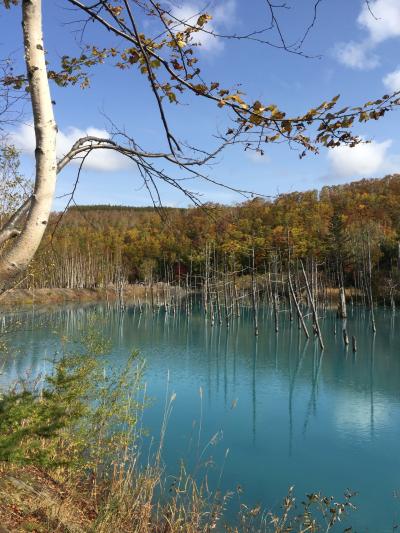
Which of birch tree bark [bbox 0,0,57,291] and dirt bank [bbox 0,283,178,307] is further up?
birch tree bark [bbox 0,0,57,291]

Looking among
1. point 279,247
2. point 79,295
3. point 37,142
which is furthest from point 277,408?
point 79,295

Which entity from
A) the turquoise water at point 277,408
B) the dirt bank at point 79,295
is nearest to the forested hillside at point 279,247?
the dirt bank at point 79,295

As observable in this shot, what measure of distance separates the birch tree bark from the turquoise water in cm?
437

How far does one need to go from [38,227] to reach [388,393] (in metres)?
14.4

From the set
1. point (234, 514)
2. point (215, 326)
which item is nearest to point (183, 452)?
point (234, 514)

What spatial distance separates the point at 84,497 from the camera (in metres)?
5.53

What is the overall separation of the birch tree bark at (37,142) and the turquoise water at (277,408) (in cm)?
437

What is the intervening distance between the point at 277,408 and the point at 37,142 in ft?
38.8

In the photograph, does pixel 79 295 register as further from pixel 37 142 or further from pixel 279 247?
pixel 37 142

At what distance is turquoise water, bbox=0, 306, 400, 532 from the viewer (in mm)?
7887

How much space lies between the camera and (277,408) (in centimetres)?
1229

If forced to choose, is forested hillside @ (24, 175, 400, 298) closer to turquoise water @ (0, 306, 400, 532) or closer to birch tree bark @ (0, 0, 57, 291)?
turquoise water @ (0, 306, 400, 532)

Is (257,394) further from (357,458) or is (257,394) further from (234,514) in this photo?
(234,514)

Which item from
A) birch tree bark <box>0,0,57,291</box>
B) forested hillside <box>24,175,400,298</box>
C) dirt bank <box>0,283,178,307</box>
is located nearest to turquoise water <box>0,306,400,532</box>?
birch tree bark <box>0,0,57,291</box>
